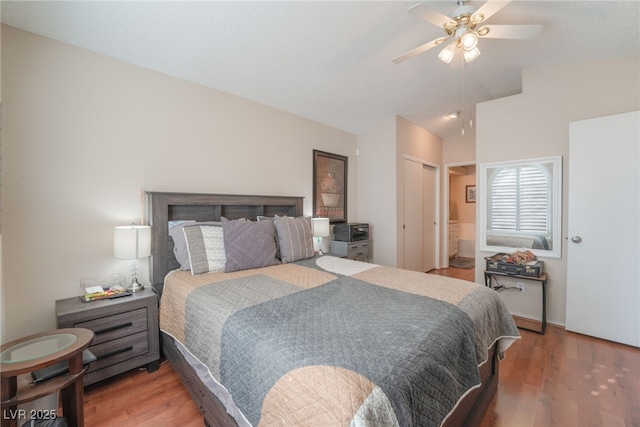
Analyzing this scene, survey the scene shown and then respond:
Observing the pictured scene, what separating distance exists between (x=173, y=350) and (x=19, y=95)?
204 centimetres

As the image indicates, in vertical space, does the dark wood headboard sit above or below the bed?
above

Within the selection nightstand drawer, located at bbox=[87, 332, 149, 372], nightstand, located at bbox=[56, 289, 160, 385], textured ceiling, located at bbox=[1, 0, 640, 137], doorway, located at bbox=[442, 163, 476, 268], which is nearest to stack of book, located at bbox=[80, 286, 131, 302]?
nightstand, located at bbox=[56, 289, 160, 385]

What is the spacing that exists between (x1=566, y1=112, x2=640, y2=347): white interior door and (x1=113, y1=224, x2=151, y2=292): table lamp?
153 inches

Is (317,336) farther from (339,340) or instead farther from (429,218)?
(429,218)

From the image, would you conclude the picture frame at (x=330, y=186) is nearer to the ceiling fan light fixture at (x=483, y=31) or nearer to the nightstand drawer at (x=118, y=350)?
the ceiling fan light fixture at (x=483, y=31)

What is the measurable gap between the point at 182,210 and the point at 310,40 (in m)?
1.89

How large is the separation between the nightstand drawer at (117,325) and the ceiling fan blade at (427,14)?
2.72 m

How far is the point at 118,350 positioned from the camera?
6.05ft

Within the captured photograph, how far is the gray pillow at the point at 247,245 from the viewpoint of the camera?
2.20m

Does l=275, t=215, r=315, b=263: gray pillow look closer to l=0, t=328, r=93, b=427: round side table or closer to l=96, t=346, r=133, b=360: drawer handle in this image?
l=96, t=346, r=133, b=360: drawer handle

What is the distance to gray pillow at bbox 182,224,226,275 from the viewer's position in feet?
6.88

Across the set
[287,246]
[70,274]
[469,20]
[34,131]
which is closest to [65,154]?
[34,131]

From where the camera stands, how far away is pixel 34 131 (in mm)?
1844

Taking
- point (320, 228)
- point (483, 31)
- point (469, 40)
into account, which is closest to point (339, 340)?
point (469, 40)
